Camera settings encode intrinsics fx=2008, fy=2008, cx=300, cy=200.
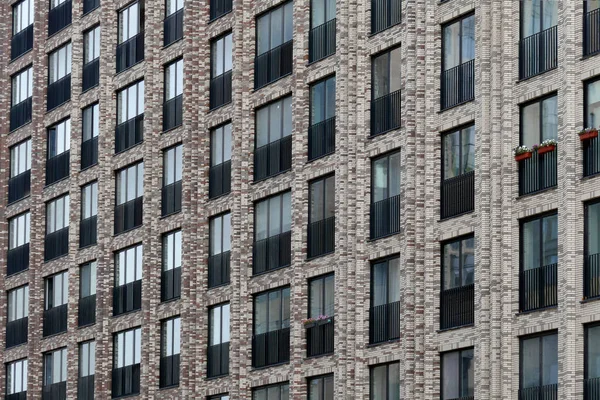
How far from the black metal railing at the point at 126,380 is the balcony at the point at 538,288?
82.6 ft

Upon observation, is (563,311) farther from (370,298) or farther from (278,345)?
(278,345)

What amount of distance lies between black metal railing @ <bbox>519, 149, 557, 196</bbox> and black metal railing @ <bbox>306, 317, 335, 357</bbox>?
11.1 m

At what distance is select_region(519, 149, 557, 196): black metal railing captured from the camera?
197 feet

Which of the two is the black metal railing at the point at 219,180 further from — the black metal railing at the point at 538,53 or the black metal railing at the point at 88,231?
the black metal railing at the point at 538,53

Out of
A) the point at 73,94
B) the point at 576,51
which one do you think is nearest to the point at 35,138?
the point at 73,94

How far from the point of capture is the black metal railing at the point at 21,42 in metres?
94.8

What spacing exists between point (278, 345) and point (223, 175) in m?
8.11

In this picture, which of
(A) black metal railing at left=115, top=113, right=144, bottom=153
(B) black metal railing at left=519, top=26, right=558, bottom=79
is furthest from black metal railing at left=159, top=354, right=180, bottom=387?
(B) black metal railing at left=519, top=26, right=558, bottom=79

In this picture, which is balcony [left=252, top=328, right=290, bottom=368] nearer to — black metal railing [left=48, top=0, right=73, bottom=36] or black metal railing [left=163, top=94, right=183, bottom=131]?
black metal railing [left=163, top=94, right=183, bottom=131]

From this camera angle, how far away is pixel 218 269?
7712 cm

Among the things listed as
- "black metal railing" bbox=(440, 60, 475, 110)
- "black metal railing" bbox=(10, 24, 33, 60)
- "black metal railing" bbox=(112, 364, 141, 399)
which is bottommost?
"black metal railing" bbox=(112, 364, 141, 399)

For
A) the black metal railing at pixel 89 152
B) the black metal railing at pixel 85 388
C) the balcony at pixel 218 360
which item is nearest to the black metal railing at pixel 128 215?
the black metal railing at pixel 89 152

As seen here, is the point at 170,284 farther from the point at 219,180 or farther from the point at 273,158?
the point at 273,158

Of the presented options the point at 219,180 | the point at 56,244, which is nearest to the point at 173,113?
the point at 219,180
